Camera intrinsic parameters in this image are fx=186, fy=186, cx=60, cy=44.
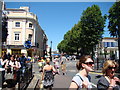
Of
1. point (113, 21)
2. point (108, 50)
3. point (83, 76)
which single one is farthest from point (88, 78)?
point (108, 50)

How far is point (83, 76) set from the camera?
262 cm

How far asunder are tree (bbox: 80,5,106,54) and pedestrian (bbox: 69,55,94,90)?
32.7 metres

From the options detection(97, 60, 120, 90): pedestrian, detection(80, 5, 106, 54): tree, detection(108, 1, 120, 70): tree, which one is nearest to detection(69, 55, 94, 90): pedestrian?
detection(97, 60, 120, 90): pedestrian

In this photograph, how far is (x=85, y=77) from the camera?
8.69 feet

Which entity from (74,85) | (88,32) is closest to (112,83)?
(74,85)

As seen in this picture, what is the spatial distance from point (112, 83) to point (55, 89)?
18.5 ft

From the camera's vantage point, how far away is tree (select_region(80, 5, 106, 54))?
3528 cm

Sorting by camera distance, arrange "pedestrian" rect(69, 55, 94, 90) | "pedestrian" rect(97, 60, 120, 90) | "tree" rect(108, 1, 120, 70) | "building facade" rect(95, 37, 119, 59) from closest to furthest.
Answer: "pedestrian" rect(69, 55, 94, 90) → "pedestrian" rect(97, 60, 120, 90) → "tree" rect(108, 1, 120, 70) → "building facade" rect(95, 37, 119, 59)

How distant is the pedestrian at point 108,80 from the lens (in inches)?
103

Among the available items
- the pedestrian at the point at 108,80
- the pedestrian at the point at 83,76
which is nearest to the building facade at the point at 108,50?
the pedestrian at the point at 108,80

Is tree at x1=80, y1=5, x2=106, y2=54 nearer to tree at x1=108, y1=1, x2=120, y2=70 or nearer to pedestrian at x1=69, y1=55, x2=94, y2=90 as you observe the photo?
tree at x1=108, y1=1, x2=120, y2=70

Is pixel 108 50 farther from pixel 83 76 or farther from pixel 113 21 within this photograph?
pixel 83 76

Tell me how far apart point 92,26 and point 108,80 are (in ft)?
109

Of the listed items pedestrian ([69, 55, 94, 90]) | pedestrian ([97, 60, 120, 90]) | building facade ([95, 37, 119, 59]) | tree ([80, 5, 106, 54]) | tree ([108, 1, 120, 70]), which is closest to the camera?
pedestrian ([69, 55, 94, 90])
